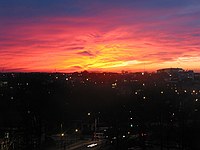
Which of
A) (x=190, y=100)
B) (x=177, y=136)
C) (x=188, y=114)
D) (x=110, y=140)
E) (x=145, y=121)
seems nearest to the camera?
(x=110, y=140)

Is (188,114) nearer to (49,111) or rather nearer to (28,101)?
(49,111)

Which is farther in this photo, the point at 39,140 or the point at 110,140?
the point at 110,140

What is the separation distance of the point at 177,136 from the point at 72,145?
881 cm

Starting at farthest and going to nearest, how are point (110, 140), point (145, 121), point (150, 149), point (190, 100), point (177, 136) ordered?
point (190, 100), point (145, 121), point (177, 136), point (110, 140), point (150, 149)

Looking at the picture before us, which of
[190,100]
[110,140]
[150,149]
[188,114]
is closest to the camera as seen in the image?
[150,149]

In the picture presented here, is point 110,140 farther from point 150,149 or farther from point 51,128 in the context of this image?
point 51,128

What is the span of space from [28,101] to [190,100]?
76.8 feet

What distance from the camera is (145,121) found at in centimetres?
3528

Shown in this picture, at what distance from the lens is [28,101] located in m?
39.4

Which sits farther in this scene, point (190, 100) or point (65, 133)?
point (190, 100)

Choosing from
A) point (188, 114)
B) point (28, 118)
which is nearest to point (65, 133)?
point (28, 118)

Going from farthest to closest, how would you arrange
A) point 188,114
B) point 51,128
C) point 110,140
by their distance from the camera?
point 188,114 < point 51,128 < point 110,140

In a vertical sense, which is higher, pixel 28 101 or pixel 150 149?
pixel 28 101

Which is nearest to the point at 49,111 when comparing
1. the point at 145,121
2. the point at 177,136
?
the point at 145,121
